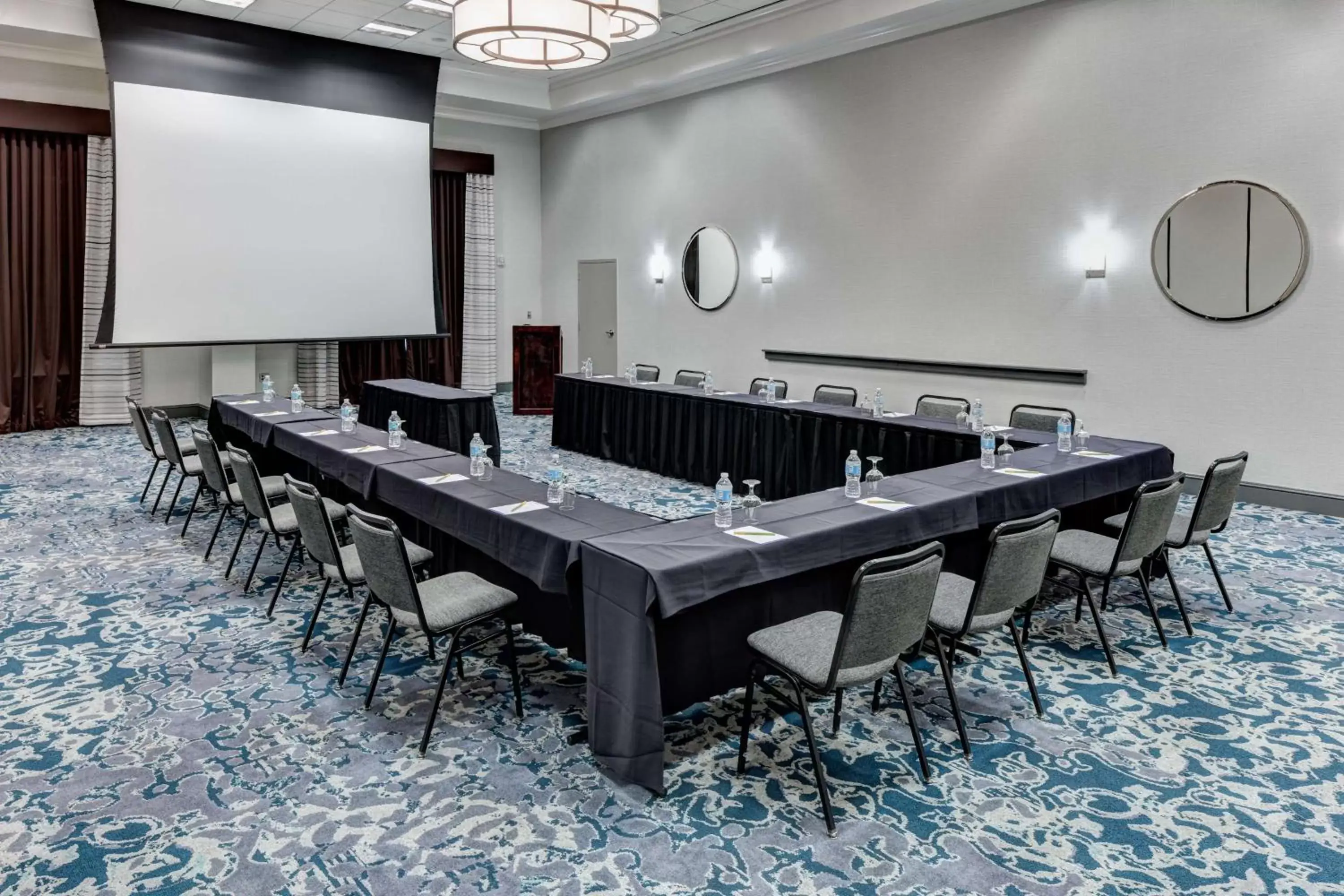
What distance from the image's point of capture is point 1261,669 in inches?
157

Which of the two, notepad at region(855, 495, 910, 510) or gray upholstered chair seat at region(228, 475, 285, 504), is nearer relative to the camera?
notepad at region(855, 495, 910, 510)

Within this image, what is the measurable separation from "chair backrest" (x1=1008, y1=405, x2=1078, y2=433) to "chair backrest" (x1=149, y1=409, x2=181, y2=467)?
224 inches

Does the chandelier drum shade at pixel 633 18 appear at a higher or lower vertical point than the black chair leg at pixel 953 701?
higher

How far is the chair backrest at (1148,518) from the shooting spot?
3.87 metres

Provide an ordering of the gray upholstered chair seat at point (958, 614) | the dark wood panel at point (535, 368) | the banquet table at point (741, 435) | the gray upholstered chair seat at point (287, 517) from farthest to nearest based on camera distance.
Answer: the dark wood panel at point (535, 368)
the banquet table at point (741, 435)
the gray upholstered chair seat at point (287, 517)
the gray upholstered chair seat at point (958, 614)

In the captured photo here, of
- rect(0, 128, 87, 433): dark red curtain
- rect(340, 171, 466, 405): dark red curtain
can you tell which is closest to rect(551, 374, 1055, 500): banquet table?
rect(340, 171, 466, 405): dark red curtain

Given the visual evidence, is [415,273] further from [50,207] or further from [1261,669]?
[1261,669]

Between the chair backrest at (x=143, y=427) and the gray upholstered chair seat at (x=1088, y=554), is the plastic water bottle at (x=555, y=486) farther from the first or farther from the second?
the chair backrest at (x=143, y=427)

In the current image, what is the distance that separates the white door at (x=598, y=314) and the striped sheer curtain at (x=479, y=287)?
1317 millimetres

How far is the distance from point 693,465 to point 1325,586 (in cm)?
447

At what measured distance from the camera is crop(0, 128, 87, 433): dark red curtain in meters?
9.97

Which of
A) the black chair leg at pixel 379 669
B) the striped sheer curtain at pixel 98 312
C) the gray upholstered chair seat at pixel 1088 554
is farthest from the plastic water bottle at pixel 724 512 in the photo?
the striped sheer curtain at pixel 98 312

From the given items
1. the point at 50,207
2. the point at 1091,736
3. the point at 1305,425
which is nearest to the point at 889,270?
the point at 1305,425

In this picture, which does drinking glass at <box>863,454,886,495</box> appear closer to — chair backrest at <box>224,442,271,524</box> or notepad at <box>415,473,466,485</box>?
notepad at <box>415,473,466,485</box>
